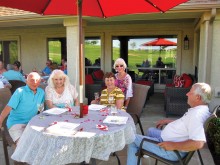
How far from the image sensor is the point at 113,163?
3201 mm

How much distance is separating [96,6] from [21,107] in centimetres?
167

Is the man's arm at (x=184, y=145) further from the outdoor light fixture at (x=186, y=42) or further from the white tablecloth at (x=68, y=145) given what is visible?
the outdoor light fixture at (x=186, y=42)

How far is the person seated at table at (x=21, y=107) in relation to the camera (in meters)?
2.81

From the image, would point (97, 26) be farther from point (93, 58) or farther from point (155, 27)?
point (155, 27)

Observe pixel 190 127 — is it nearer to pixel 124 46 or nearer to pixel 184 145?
pixel 184 145

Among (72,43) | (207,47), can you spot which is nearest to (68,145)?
(207,47)

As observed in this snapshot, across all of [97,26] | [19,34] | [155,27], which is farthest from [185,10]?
[19,34]

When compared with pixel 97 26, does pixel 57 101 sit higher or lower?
lower

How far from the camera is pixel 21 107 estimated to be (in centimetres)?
290

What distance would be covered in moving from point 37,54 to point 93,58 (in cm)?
245

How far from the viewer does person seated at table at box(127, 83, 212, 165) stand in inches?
84.1

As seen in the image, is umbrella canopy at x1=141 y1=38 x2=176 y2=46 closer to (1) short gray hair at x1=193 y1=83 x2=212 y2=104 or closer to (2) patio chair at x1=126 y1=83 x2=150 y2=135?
(2) patio chair at x1=126 y1=83 x2=150 y2=135

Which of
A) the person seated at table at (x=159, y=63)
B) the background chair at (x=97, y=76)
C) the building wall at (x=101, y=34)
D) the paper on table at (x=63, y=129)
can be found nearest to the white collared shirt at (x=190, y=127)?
the paper on table at (x=63, y=129)

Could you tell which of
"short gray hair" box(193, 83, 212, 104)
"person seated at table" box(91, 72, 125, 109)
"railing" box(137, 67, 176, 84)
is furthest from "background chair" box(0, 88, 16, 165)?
"railing" box(137, 67, 176, 84)
